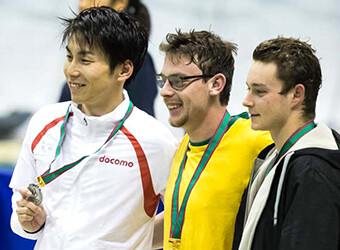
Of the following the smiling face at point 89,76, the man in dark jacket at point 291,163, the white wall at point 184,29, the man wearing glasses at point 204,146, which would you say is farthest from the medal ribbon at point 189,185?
the white wall at point 184,29

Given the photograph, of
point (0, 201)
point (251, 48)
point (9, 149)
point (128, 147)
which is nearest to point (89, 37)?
point (128, 147)

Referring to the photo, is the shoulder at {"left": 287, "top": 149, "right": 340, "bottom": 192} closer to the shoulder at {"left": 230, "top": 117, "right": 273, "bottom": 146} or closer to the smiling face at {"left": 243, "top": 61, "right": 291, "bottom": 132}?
Result: the smiling face at {"left": 243, "top": 61, "right": 291, "bottom": 132}

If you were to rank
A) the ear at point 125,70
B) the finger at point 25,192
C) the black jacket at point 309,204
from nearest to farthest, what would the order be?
the black jacket at point 309,204, the finger at point 25,192, the ear at point 125,70

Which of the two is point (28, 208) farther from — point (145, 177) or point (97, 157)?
point (145, 177)

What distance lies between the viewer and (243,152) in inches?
108

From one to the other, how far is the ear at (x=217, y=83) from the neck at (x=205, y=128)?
0.27 ft

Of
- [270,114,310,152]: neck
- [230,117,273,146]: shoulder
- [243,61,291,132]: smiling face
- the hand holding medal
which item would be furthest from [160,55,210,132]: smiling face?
the hand holding medal

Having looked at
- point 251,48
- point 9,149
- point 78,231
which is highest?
point 251,48

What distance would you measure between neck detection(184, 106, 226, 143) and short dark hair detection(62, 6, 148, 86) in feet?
1.49

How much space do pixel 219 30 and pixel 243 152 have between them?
2288 mm

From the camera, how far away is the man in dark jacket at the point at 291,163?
2.20 m

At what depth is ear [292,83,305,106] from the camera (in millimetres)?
2463

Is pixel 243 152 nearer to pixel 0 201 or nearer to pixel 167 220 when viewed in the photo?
pixel 167 220

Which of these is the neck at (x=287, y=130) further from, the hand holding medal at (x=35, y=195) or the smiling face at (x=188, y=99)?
the hand holding medal at (x=35, y=195)
